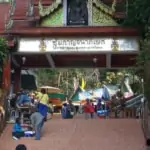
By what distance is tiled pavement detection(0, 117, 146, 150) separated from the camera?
12.0m

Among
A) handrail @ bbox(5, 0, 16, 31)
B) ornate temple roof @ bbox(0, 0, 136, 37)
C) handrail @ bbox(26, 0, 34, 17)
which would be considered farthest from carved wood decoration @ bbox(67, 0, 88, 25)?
handrail @ bbox(5, 0, 16, 31)

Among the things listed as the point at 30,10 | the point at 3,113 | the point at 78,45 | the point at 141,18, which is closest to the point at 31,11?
the point at 30,10

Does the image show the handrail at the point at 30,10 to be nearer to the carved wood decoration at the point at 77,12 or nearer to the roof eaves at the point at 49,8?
the roof eaves at the point at 49,8

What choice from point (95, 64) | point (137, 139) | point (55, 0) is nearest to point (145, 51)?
point (137, 139)

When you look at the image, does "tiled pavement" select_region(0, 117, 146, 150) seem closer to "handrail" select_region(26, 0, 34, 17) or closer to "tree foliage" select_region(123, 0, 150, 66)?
"tree foliage" select_region(123, 0, 150, 66)

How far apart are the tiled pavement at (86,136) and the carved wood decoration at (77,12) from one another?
4.47m

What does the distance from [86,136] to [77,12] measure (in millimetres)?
6787

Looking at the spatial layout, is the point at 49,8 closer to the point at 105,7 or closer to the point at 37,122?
the point at 105,7

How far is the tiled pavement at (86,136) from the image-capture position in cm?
1198

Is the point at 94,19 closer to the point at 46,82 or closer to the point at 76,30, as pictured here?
the point at 76,30

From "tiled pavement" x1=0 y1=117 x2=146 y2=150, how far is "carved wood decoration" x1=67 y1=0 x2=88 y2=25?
14.7 ft

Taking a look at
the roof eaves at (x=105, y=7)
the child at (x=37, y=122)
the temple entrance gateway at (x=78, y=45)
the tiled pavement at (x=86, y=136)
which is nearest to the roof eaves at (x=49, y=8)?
the temple entrance gateway at (x=78, y=45)

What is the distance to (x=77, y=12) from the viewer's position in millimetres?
18188

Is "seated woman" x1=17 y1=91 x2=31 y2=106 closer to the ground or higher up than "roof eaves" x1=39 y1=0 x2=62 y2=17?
closer to the ground
